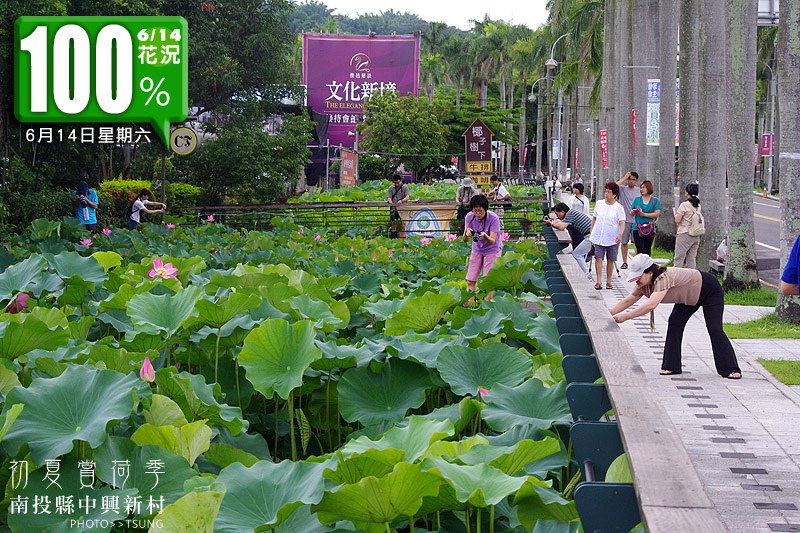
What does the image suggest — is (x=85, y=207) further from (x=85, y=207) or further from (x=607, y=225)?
(x=607, y=225)

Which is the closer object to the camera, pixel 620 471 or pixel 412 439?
pixel 620 471

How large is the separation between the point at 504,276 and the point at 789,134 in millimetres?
6102

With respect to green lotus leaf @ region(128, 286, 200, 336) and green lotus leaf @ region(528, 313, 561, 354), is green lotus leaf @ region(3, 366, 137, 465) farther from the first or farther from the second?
green lotus leaf @ region(528, 313, 561, 354)

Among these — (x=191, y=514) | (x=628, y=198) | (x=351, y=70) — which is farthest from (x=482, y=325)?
(x=351, y=70)

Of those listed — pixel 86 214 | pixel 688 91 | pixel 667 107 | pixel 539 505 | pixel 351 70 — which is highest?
pixel 351 70

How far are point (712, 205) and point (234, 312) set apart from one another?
14167mm

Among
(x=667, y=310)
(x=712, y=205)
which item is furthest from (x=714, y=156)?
(x=667, y=310)

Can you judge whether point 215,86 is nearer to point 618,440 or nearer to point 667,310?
point 667,310

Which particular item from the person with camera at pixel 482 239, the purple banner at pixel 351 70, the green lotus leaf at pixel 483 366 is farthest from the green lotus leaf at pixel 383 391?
the purple banner at pixel 351 70

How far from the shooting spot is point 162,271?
21.9ft

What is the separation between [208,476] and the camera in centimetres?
303

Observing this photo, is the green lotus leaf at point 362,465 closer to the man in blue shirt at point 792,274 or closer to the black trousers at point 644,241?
the man in blue shirt at point 792,274

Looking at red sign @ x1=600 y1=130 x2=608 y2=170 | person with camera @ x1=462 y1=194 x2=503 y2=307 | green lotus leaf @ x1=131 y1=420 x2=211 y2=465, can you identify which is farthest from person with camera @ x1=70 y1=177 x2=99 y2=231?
red sign @ x1=600 y1=130 x2=608 y2=170

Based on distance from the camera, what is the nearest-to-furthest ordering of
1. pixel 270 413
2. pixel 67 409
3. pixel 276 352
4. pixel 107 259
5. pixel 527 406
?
pixel 67 409
pixel 527 406
pixel 276 352
pixel 270 413
pixel 107 259
